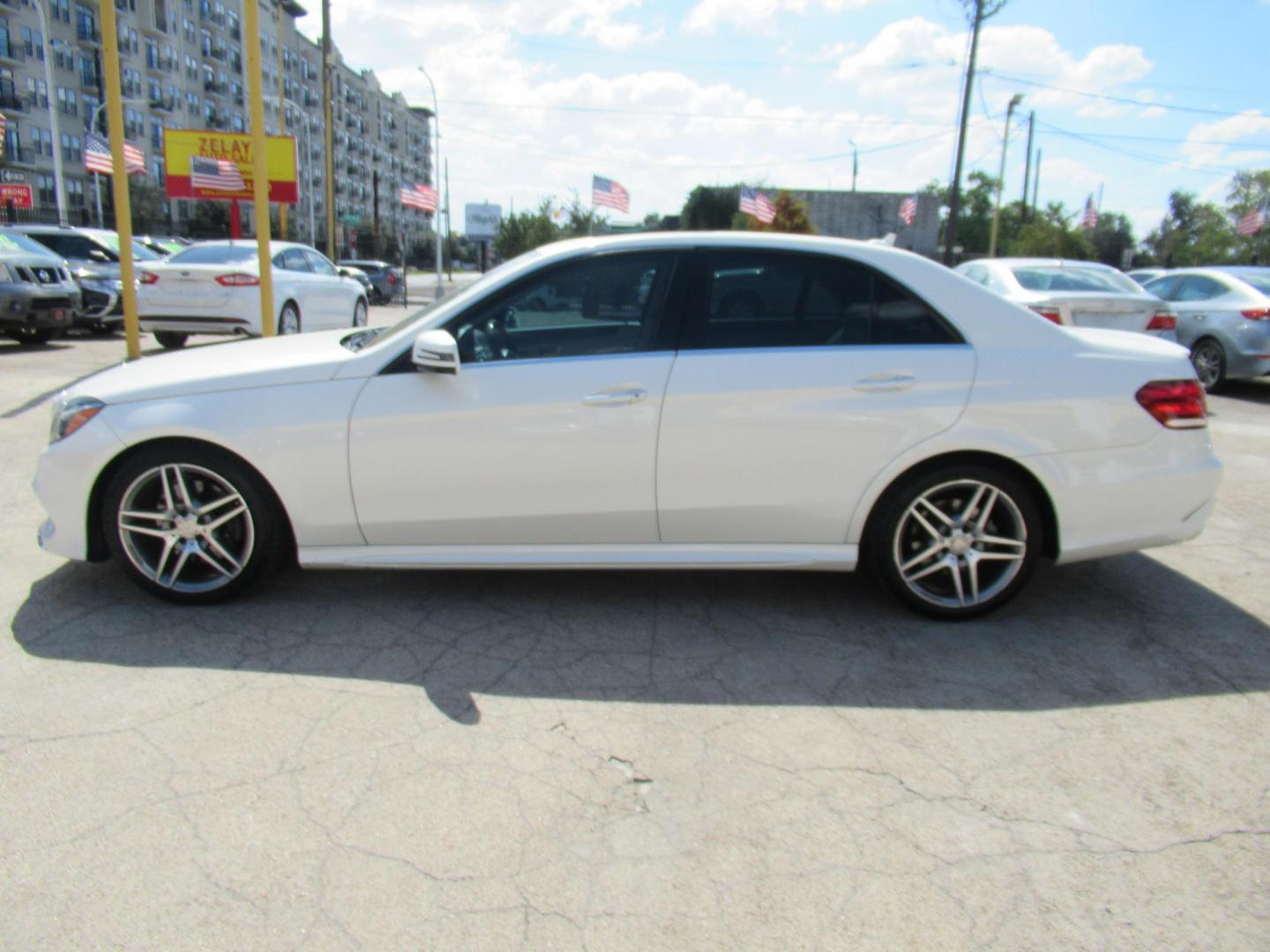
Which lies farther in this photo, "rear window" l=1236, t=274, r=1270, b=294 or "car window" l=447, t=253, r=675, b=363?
"rear window" l=1236, t=274, r=1270, b=294

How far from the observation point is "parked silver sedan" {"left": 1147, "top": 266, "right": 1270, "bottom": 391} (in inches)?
441

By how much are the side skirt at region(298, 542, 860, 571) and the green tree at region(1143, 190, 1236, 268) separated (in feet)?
108

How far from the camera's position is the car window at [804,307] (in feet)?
12.6

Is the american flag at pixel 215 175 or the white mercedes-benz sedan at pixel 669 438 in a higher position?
the american flag at pixel 215 175

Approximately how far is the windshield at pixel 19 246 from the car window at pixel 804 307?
12.6 meters

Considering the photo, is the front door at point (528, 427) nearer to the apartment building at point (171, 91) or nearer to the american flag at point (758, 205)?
the american flag at point (758, 205)

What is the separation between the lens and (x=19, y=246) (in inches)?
509

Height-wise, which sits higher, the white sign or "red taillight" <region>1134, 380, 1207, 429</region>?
the white sign

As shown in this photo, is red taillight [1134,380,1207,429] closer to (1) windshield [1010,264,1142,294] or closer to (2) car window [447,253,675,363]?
(2) car window [447,253,675,363]

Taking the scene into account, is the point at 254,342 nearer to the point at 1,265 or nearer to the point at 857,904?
the point at 857,904

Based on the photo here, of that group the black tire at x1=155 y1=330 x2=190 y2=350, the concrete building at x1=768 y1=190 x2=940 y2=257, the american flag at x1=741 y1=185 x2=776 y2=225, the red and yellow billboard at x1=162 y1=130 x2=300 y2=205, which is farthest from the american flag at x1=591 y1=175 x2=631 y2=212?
the concrete building at x1=768 y1=190 x2=940 y2=257

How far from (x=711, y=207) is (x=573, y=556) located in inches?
2868

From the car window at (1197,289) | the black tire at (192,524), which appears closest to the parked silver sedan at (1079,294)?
the car window at (1197,289)

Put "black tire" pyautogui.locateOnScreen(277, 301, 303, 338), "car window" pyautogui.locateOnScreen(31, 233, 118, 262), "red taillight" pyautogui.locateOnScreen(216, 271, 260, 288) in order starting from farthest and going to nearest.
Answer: "car window" pyautogui.locateOnScreen(31, 233, 118, 262) < "black tire" pyautogui.locateOnScreen(277, 301, 303, 338) < "red taillight" pyautogui.locateOnScreen(216, 271, 260, 288)
